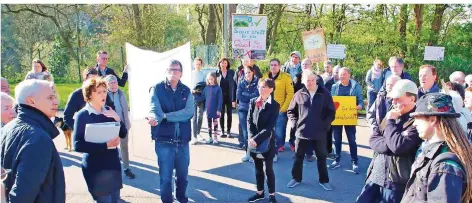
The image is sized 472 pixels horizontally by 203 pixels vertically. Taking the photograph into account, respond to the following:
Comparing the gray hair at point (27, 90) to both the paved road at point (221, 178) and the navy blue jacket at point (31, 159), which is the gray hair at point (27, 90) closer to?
the navy blue jacket at point (31, 159)

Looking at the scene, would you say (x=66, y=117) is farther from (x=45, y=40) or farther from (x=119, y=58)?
(x=45, y=40)

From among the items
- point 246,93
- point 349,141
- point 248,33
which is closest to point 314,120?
point 349,141

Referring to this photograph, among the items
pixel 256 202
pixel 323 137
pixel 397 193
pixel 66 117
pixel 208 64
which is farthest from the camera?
pixel 208 64

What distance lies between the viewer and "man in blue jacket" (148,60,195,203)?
4848 mm

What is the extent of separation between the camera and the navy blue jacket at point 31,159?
8.55 ft

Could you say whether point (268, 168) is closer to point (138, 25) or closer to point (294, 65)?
point (294, 65)

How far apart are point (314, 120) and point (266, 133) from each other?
0.91 metres

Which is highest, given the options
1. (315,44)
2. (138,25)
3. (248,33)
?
(138,25)

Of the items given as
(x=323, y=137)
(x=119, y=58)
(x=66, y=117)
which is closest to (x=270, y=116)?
(x=323, y=137)

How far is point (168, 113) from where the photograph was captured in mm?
4844

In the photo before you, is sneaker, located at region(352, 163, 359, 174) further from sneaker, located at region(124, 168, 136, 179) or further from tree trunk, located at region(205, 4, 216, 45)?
tree trunk, located at region(205, 4, 216, 45)

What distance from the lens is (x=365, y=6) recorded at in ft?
57.7

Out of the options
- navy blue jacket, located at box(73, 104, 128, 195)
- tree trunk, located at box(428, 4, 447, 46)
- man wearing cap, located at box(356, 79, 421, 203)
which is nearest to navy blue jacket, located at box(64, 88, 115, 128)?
navy blue jacket, located at box(73, 104, 128, 195)

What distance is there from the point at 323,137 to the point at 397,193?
2288mm
